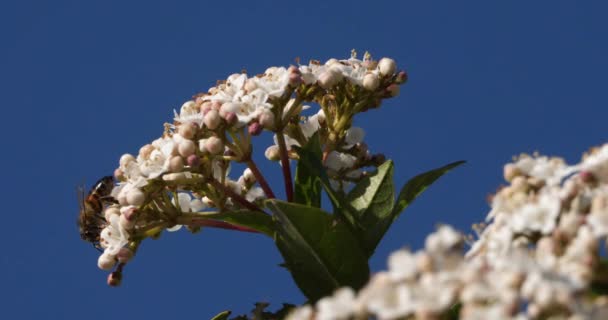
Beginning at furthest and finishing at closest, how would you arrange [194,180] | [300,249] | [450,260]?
1. [194,180]
2. [300,249]
3. [450,260]

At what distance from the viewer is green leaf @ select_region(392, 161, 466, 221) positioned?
3.37 meters

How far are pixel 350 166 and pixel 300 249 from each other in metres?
0.79

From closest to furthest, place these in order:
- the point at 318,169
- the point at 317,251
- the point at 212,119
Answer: the point at 317,251, the point at 318,169, the point at 212,119

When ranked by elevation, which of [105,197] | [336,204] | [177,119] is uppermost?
[105,197]

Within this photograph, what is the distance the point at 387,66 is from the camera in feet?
12.5

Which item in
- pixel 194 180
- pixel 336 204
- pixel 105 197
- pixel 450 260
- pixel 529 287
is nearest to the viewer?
pixel 529 287

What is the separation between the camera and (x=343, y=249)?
310 cm

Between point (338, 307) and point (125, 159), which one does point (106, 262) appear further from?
point (338, 307)

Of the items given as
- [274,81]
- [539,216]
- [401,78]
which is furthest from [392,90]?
[539,216]

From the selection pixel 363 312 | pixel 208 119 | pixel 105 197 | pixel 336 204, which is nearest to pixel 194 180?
pixel 208 119

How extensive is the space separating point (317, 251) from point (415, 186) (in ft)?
1.57

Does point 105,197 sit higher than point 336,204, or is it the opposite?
point 105,197

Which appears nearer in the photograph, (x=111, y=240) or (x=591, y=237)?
(x=591, y=237)

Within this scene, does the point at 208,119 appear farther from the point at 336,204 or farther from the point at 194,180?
the point at 336,204
